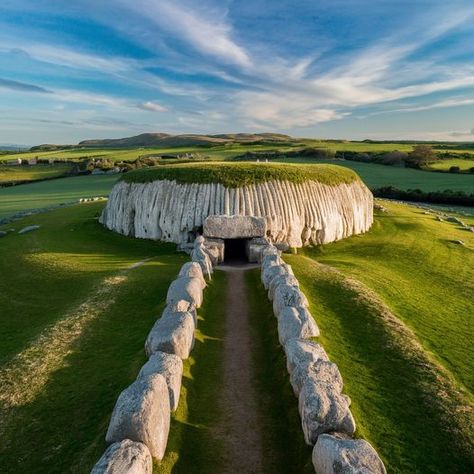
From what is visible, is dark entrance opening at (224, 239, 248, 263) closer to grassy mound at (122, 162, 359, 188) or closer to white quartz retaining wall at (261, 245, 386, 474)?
grassy mound at (122, 162, 359, 188)

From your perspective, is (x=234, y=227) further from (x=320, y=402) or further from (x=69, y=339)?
(x=320, y=402)

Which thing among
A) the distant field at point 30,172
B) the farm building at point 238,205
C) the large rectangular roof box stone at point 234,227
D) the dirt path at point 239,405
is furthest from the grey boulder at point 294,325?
the distant field at point 30,172

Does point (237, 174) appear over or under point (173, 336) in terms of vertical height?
over

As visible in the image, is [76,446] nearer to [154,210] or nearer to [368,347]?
[368,347]

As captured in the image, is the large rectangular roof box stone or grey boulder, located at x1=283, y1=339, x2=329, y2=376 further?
the large rectangular roof box stone

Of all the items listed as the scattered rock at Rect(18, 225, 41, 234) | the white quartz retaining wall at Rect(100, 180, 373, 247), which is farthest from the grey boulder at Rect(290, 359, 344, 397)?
the scattered rock at Rect(18, 225, 41, 234)

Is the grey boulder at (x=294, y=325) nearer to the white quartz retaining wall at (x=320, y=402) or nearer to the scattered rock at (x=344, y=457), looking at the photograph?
the white quartz retaining wall at (x=320, y=402)

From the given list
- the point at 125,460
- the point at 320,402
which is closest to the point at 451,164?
the point at 320,402
